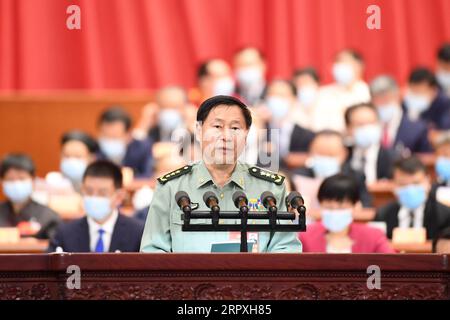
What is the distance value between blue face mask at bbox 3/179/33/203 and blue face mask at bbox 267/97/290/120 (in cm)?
255

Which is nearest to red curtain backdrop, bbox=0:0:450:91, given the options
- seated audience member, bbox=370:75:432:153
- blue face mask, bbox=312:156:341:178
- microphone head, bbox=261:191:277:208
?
seated audience member, bbox=370:75:432:153

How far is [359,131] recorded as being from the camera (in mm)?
7488

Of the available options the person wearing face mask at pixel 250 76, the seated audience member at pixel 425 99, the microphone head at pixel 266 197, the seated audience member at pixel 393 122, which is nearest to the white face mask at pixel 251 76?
the person wearing face mask at pixel 250 76

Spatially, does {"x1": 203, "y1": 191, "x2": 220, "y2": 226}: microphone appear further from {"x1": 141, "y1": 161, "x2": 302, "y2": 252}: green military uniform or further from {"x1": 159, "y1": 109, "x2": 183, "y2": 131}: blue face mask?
{"x1": 159, "y1": 109, "x2": 183, "y2": 131}: blue face mask

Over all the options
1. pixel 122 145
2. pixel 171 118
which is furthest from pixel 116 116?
pixel 171 118

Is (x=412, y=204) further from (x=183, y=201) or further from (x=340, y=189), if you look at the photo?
(x=183, y=201)

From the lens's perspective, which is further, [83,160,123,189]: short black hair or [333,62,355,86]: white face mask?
[333,62,355,86]: white face mask

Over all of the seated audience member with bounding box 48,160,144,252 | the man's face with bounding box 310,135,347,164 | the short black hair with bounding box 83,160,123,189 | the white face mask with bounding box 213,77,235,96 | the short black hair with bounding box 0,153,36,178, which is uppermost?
the white face mask with bounding box 213,77,235,96

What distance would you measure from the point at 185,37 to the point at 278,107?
2.22 m

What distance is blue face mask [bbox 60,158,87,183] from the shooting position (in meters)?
7.31

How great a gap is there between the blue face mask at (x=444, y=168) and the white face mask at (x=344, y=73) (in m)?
2.16

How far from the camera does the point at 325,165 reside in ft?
23.1

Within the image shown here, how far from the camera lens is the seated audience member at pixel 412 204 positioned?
608 centimetres
